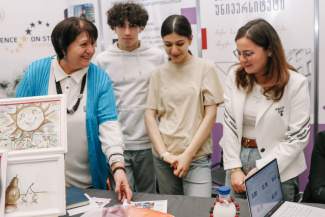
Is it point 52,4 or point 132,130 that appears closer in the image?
point 132,130

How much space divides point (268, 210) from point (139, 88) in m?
1.25

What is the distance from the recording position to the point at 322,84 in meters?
2.96

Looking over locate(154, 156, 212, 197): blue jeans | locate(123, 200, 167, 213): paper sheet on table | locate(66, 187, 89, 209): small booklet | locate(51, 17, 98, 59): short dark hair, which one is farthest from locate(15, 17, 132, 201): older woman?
locate(154, 156, 212, 197): blue jeans

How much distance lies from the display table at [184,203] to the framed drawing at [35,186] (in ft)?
1.15

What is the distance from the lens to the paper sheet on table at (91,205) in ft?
5.04

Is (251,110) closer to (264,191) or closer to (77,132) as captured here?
(264,191)

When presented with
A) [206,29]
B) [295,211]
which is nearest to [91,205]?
[295,211]

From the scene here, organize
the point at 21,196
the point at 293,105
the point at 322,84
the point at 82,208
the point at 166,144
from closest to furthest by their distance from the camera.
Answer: the point at 21,196, the point at 82,208, the point at 293,105, the point at 166,144, the point at 322,84

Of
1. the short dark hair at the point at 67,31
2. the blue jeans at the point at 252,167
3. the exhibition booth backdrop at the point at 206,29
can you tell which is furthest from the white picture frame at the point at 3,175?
the exhibition booth backdrop at the point at 206,29

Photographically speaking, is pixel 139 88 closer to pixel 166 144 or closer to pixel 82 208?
pixel 166 144

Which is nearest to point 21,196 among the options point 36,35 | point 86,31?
point 86,31

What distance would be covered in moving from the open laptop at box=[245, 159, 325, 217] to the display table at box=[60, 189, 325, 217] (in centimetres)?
10

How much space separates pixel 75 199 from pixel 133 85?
37.4 inches

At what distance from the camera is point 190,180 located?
6.76ft
